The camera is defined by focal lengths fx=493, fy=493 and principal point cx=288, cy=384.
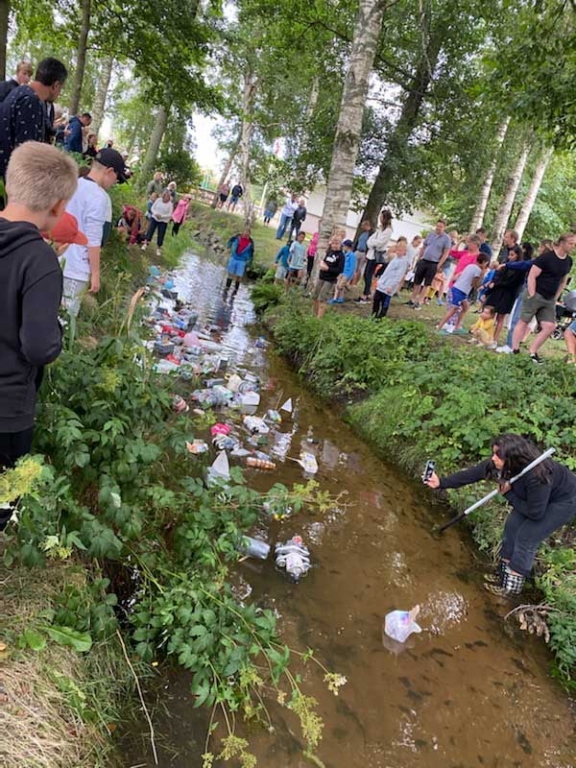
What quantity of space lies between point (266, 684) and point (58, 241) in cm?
264

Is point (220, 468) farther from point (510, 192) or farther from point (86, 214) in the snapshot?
point (510, 192)

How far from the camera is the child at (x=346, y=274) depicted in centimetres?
1019

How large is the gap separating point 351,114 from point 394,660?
8.24 meters

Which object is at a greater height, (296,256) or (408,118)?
(408,118)

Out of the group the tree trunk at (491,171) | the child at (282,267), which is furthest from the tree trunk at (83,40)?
the tree trunk at (491,171)

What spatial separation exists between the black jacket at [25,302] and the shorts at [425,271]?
8.67 meters

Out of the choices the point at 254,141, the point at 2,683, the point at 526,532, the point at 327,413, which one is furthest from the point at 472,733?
the point at 254,141

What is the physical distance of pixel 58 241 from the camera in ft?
9.00

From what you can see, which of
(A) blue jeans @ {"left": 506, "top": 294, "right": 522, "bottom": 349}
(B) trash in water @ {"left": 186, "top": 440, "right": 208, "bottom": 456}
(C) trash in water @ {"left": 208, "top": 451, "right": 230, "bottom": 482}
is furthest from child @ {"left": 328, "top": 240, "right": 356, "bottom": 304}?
(C) trash in water @ {"left": 208, "top": 451, "right": 230, "bottom": 482}

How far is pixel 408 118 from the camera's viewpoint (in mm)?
11984

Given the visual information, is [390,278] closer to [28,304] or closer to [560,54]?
[560,54]

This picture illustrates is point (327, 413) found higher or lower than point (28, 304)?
lower

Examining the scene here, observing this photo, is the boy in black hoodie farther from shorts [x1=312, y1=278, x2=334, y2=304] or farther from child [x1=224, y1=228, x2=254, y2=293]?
child [x1=224, y1=228, x2=254, y2=293]

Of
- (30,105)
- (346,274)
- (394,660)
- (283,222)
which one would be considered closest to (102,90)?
(283,222)
